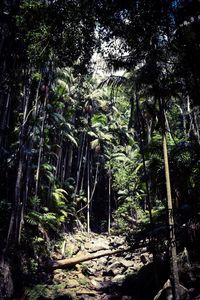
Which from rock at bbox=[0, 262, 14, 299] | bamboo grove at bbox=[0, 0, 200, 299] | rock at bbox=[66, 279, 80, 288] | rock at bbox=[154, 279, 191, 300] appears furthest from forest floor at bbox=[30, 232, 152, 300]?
rock at bbox=[154, 279, 191, 300]

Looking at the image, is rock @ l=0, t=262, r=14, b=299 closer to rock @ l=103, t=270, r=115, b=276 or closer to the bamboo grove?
the bamboo grove

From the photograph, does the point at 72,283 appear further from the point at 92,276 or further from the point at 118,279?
the point at 118,279

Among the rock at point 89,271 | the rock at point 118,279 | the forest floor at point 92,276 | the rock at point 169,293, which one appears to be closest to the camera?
the rock at point 169,293

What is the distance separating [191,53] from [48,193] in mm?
12826

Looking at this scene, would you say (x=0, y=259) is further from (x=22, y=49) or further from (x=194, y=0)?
(x=194, y=0)

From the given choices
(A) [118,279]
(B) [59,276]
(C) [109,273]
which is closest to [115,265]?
(C) [109,273]

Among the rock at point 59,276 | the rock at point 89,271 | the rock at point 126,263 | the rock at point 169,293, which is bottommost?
the rock at point 89,271

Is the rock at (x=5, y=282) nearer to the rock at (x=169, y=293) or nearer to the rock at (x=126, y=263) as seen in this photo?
the rock at (x=169, y=293)

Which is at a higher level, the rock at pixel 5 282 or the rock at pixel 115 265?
the rock at pixel 5 282

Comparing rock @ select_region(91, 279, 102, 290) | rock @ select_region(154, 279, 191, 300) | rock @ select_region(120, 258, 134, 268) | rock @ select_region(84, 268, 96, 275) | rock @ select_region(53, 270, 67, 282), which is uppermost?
rock @ select_region(154, 279, 191, 300)

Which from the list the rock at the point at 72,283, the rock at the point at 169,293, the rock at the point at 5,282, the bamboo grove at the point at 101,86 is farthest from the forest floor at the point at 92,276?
the rock at the point at 169,293

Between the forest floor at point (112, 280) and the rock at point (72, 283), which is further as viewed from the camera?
the rock at point (72, 283)

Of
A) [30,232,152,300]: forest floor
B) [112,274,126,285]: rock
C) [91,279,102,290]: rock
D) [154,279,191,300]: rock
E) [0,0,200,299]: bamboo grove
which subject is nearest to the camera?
[0,0,200,299]: bamboo grove

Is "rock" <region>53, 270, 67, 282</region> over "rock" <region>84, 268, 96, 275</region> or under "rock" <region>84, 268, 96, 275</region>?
over
